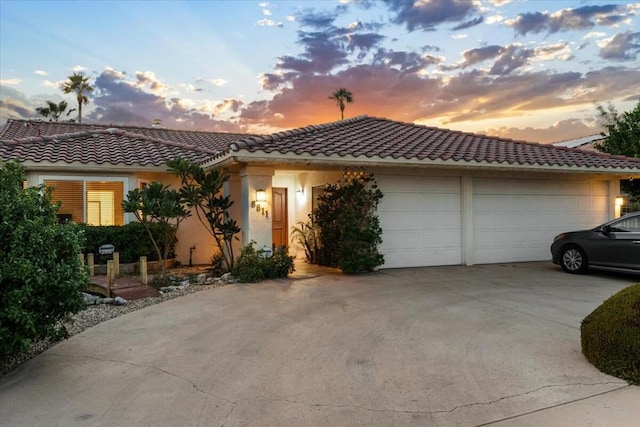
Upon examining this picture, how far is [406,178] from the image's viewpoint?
10.4m

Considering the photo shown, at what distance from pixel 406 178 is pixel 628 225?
490 centimetres

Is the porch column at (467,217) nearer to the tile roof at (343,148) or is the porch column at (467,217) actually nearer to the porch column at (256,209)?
the tile roof at (343,148)

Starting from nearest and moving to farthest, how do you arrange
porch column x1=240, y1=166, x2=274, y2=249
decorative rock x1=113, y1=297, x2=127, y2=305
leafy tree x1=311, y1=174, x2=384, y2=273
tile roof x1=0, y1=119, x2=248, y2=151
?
decorative rock x1=113, y1=297, x2=127, y2=305, porch column x1=240, y1=166, x2=274, y2=249, leafy tree x1=311, y1=174, x2=384, y2=273, tile roof x1=0, y1=119, x2=248, y2=151

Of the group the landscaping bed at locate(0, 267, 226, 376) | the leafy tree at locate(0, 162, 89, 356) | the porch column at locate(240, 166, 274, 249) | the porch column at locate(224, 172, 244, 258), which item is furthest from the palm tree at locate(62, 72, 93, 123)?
the leafy tree at locate(0, 162, 89, 356)

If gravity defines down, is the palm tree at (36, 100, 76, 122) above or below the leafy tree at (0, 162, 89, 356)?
above

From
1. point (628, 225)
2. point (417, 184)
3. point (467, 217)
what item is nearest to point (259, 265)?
point (417, 184)

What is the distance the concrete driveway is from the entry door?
227 inches

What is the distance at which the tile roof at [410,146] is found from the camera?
8.75 meters

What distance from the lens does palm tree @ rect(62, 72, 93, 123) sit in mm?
31391

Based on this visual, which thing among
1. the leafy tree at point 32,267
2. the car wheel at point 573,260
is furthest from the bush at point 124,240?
the car wheel at point 573,260

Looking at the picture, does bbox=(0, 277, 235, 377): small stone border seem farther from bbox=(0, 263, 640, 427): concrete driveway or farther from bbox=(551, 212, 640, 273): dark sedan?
bbox=(551, 212, 640, 273): dark sedan

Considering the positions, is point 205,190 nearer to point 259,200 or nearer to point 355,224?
point 259,200

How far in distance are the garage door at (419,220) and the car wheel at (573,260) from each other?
2.44 meters

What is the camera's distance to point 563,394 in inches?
135
